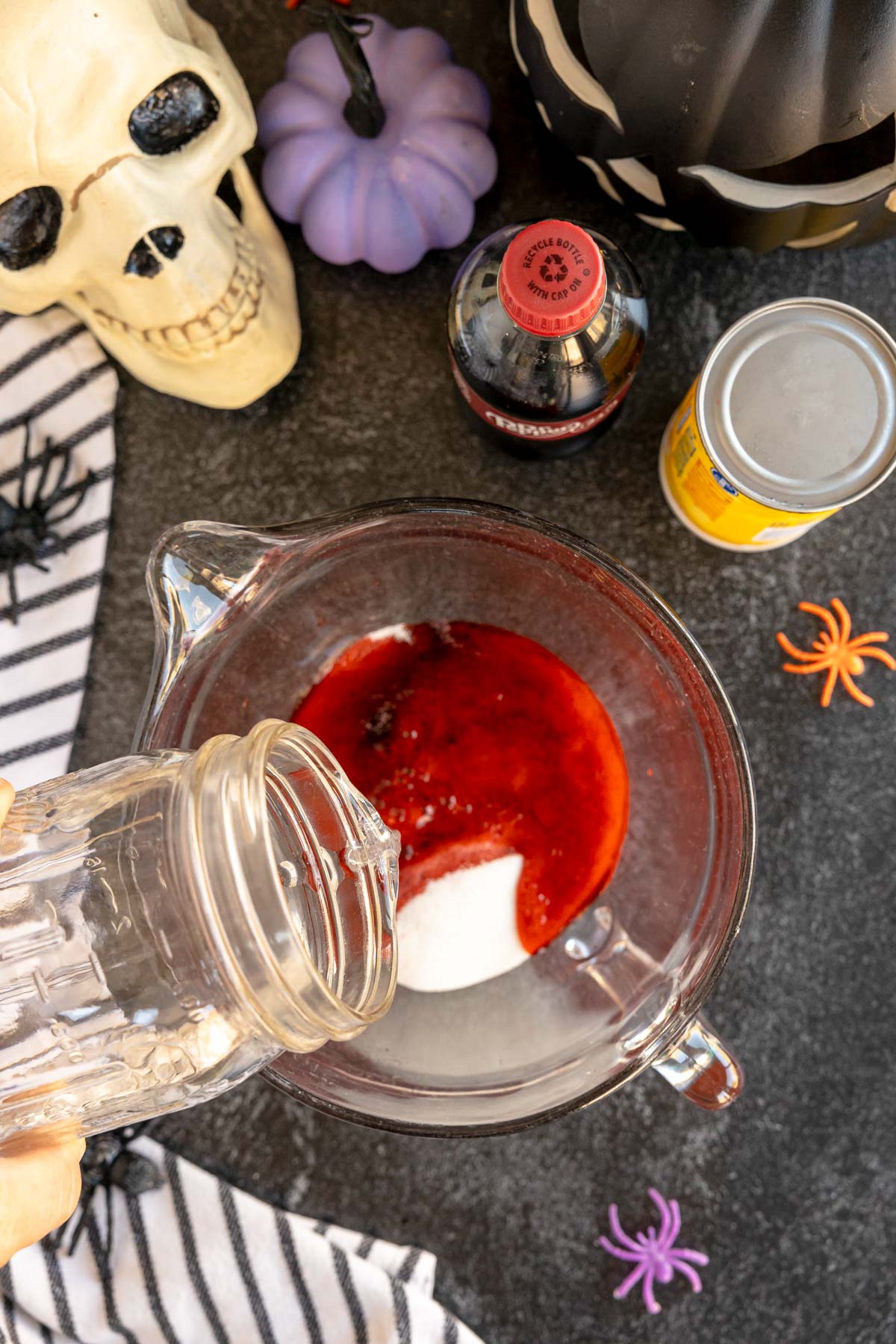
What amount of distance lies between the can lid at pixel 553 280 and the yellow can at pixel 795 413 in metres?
0.14

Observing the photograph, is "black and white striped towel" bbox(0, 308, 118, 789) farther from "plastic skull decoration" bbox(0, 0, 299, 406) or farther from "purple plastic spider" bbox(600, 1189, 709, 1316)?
"purple plastic spider" bbox(600, 1189, 709, 1316)

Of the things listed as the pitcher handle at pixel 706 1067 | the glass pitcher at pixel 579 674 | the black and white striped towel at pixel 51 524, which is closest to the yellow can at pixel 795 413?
the glass pitcher at pixel 579 674

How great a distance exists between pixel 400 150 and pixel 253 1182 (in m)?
0.80

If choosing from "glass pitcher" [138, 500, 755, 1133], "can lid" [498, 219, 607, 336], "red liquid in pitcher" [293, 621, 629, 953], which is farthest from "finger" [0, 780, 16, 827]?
"can lid" [498, 219, 607, 336]

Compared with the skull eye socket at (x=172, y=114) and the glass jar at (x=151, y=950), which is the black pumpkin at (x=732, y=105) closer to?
the skull eye socket at (x=172, y=114)

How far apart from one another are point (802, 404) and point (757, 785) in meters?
0.30

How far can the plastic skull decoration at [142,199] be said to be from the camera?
24.7 inches

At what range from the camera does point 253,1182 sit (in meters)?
0.84

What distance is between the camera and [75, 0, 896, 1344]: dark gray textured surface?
0.84 metres

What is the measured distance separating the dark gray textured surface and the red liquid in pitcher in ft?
0.45

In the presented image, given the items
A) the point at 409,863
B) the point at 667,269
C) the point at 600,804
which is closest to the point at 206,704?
the point at 409,863

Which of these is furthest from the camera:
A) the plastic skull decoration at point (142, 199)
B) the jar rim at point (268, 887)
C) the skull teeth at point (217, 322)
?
the skull teeth at point (217, 322)

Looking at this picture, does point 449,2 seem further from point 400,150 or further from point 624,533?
point 624,533

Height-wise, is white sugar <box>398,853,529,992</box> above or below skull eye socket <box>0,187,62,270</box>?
below
